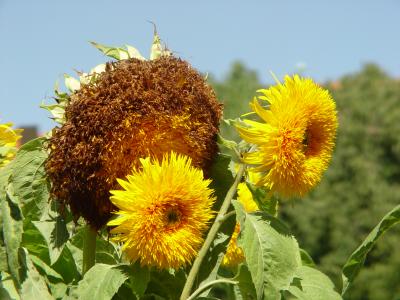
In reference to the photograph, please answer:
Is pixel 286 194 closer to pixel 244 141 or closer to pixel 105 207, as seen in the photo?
pixel 244 141

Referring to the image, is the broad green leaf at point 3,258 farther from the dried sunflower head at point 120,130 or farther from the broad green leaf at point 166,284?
the broad green leaf at point 166,284

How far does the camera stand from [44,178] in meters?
1.52

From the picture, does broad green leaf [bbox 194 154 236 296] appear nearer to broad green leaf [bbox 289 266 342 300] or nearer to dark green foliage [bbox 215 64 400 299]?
broad green leaf [bbox 289 266 342 300]

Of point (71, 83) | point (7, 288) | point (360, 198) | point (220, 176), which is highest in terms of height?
point (360, 198)

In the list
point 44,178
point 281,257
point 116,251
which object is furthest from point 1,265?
point 281,257

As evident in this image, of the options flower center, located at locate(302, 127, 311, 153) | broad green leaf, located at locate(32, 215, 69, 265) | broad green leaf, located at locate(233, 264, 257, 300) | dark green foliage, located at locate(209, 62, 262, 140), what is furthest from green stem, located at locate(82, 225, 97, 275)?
dark green foliage, located at locate(209, 62, 262, 140)

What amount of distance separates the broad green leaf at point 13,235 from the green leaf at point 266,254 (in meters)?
0.36

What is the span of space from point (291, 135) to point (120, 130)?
11.3 inches

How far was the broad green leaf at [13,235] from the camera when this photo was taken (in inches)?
53.8

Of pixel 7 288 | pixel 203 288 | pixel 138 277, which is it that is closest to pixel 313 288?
pixel 203 288

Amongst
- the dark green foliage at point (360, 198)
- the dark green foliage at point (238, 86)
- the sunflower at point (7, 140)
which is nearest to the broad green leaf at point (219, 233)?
the sunflower at point (7, 140)

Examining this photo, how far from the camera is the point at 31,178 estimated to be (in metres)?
1.52

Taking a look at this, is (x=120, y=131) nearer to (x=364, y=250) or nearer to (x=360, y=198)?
(x=364, y=250)

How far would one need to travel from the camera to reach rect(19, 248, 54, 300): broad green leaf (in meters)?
1.40
